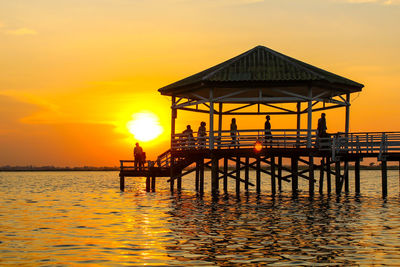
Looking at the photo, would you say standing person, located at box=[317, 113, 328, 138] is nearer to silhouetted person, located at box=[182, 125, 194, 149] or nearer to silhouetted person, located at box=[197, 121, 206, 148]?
silhouetted person, located at box=[197, 121, 206, 148]

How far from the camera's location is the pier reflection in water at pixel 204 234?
1438cm

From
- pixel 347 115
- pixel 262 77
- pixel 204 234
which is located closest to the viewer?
pixel 204 234

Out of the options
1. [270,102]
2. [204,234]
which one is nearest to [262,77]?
[270,102]

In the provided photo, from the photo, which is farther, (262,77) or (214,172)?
(214,172)

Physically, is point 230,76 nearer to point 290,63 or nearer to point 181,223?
point 290,63

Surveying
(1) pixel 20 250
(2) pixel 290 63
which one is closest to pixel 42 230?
(1) pixel 20 250

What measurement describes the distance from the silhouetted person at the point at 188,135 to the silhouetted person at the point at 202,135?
1.48 ft

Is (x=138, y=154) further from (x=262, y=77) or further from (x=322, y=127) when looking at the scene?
(x=322, y=127)

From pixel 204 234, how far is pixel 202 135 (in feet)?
→ 54.2

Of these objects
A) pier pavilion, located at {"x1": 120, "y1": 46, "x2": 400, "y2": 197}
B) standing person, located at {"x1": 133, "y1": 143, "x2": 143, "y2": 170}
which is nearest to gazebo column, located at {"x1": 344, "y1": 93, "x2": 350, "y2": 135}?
pier pavilion, located at {"x1": 120, "y1": 46, "x2": 400, "y2": 197}

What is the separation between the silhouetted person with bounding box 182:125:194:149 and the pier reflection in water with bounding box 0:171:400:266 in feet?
19.9

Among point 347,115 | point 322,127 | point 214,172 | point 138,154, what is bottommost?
point 214,172

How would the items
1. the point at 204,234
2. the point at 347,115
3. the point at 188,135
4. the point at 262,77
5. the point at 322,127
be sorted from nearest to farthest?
the point at 204,234
the point at 262,77
the point at 322,127
the point at 188,135
the point at 347,115

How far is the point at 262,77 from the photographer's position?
32.1m
